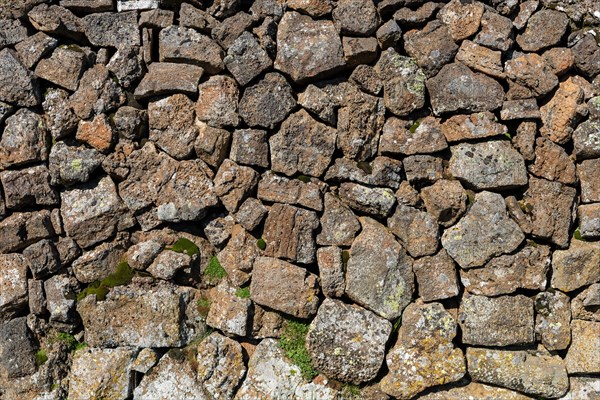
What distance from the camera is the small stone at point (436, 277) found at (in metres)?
5.39

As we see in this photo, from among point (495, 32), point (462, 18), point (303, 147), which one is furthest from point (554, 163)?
point (303, 147)

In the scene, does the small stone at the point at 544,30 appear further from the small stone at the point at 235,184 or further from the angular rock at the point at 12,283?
the angular rock at the point at 12,283

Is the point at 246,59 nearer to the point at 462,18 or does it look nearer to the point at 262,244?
the point at 262,244

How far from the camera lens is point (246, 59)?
18.6ft

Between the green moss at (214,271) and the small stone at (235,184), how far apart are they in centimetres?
62

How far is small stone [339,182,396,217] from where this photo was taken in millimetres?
5504

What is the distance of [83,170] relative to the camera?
5750 mm

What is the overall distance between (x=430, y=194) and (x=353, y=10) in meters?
2.13

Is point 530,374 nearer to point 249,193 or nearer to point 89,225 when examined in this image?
point 249,193

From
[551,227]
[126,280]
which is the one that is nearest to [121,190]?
[126,280]

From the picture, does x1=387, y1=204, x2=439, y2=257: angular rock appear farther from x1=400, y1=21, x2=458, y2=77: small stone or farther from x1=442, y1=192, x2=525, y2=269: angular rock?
x1=400, y1=21, x2=458, y2=77: small stone

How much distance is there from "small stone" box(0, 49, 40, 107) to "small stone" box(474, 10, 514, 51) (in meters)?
4.88

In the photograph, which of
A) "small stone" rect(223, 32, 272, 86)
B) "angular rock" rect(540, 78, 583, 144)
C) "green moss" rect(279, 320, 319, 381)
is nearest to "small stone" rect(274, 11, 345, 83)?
"small stone" rect(223, 32, 272, 86)

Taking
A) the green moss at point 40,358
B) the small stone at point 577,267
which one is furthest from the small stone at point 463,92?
the green moss at point 40,358
